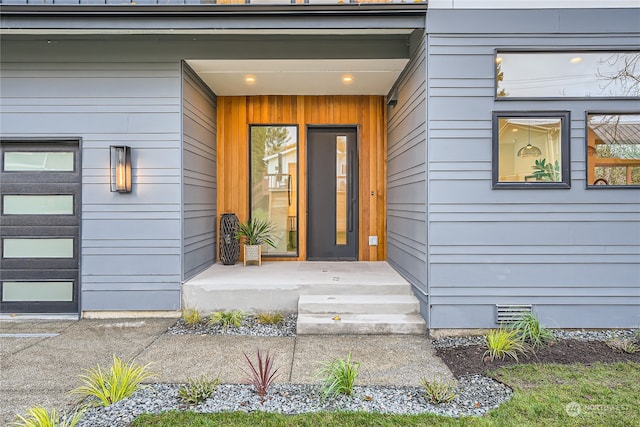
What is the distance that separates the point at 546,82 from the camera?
154 inches

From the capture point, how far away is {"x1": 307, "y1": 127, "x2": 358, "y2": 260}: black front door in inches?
248

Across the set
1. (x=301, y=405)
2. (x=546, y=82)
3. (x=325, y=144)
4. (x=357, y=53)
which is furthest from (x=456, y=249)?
(x=325, y=144)

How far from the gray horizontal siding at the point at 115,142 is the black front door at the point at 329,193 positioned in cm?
241

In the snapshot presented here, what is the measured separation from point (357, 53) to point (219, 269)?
3533 millimetres

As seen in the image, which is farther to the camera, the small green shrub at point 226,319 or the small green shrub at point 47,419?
the small green shrub at point 226,319

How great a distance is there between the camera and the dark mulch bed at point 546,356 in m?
3.15

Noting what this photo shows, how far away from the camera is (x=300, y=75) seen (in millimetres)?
5109

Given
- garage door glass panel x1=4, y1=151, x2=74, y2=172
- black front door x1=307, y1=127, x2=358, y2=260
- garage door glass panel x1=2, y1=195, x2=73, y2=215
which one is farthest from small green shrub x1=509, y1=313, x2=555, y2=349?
garage door glass panel x1=4, y1=151, x2=74, y2=172

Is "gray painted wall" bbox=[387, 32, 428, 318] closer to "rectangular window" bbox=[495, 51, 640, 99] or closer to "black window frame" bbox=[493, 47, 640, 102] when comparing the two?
"black window frame" bbox=[493, 47, 640, 102]

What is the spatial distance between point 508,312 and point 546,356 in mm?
619

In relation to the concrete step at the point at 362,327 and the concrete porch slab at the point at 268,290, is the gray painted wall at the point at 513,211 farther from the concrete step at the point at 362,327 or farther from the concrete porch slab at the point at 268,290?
A: the concrete porch slab at the point at 268,290

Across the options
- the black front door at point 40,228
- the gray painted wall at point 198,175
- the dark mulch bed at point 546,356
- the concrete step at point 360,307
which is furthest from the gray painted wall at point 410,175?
the black front door at point 40,228

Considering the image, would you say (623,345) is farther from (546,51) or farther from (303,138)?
(303,138)

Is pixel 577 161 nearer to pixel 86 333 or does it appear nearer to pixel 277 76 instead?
pixel 277 76
